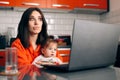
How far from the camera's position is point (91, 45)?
858 mm

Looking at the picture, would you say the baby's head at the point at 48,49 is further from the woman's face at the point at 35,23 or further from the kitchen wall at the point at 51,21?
the kitchen wall at the point at 51,21

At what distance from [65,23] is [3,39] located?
102cm

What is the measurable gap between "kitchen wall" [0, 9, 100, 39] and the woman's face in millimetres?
1167

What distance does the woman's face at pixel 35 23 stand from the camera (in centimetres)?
171

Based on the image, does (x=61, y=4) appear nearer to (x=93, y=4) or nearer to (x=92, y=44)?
(x=93, y=4)

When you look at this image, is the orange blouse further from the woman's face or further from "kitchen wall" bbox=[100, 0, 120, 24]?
"kitchen wall" bbox=[100, 0, 120, 24]

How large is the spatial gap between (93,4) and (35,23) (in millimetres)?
1542

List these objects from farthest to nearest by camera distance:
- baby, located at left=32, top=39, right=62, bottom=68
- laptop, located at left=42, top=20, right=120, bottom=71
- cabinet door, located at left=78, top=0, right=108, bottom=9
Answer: cabinet door, located at left=78, top=0, right=108, bottom=9 < baby, located at left=32, top=39, right=62, bottom=68 < laptop, located at left=42, top=20, right=120, bottom=71

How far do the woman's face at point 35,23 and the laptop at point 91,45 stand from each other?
78cm

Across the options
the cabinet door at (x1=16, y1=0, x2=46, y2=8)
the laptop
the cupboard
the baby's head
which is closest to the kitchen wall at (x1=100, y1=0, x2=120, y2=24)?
the cupboard

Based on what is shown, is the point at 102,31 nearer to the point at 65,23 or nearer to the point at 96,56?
the point at 96,56

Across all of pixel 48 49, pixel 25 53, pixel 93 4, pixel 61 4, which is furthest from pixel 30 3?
pixel 25 53

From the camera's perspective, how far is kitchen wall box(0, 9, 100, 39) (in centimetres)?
289

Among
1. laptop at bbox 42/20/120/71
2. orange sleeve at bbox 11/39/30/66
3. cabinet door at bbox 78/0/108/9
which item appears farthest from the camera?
cabinet door at bbox 78/0/108/9
